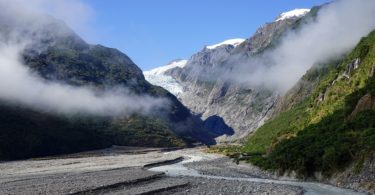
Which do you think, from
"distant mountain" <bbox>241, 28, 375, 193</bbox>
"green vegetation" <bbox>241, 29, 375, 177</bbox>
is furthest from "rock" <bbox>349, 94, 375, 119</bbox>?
"green vegetation" <bbox>241, 29, 375, 177</bbox>

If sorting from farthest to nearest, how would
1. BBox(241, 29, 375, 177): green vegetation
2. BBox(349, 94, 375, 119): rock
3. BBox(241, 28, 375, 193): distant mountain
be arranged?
BBox(349, 94, 375, 119): rock < BBox(241, 29, 375, 177): green vegetation < BBox(241, 28, 375, 193): distant mountain

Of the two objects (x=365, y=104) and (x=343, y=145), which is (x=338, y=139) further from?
(x=365, y=104)

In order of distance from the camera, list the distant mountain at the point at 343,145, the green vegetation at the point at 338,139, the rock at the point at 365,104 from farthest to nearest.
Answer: the rock at the point at 365,104 < the green vegetation at the point at 338,139 < the distant mountain at the point at 343,145

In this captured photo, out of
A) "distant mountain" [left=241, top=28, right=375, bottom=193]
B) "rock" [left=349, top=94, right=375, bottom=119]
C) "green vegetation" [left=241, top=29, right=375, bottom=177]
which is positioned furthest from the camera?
"rock" [left=349, top=94, right=375, bottom=119]

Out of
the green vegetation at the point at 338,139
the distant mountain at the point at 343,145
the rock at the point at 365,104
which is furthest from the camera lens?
the rock at the point at 365,104

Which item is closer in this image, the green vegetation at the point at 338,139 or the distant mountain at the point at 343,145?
the distant mountain at the point at 343,145

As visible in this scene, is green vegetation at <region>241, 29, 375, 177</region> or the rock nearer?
green vegetation at <region>241, 29, 375, 177</region>

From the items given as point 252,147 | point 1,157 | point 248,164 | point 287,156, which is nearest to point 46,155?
point 1,157

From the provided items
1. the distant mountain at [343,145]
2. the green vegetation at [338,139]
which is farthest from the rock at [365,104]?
the green vegetation at [338,139]

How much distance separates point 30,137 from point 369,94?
6075 inches

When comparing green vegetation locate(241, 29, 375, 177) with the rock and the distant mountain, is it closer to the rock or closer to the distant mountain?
the distant mountain

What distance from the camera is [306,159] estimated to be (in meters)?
67.9

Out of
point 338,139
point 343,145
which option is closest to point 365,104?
point 338,139

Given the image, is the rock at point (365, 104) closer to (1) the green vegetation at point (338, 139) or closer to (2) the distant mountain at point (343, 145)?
(2) the distant mountain at point (343, 145)
